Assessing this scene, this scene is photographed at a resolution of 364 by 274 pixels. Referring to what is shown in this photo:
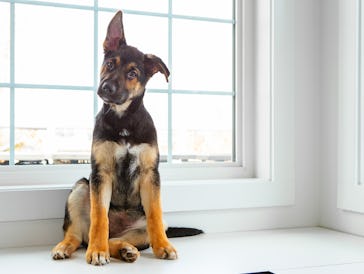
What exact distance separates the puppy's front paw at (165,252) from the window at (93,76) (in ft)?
1.56

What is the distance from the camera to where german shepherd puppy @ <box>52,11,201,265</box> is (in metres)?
1.18

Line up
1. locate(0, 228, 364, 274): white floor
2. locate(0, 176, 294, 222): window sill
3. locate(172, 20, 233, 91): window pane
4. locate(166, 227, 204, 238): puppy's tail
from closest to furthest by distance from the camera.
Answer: locate(0, 228, 364, 274): white floor, locate(0, 176, 294, 222): window sill, locate(166, 227, 204, 238): puppy's tail, locate(172, 20, 233, 91): window pane

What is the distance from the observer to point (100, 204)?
1.17 meters

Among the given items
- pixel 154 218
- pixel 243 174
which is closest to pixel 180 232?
pixel 154 218

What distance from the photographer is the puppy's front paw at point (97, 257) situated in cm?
110

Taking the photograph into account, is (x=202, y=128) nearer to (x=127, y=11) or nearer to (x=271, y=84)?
(x=271, y=84)

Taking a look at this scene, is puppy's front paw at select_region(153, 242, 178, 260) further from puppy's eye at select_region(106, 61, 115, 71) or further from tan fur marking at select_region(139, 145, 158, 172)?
puppy's eye at select_region(106, 61, 115, 71)

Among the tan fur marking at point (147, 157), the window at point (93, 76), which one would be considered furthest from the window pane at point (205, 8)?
the tan fur marking at point (147, 157)

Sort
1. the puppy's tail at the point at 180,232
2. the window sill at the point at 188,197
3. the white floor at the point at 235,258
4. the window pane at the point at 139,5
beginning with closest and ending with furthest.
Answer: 1. the white floor at the point at 235,258
2. the window sill at the point at 188,197
3. the puppy's tail at the point at 180,232
4. the window pane at the point at 139,5

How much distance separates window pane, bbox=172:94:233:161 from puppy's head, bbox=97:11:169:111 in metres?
0.42

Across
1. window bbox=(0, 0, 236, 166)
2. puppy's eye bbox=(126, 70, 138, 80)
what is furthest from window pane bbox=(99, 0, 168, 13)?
puppy's eye bbox=(126, 70, 138, 80)

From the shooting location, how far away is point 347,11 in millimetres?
1525

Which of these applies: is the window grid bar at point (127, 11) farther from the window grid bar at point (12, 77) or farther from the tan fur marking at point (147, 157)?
the tan fur marking at point (147, 157)

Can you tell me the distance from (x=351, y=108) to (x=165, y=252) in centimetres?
75
